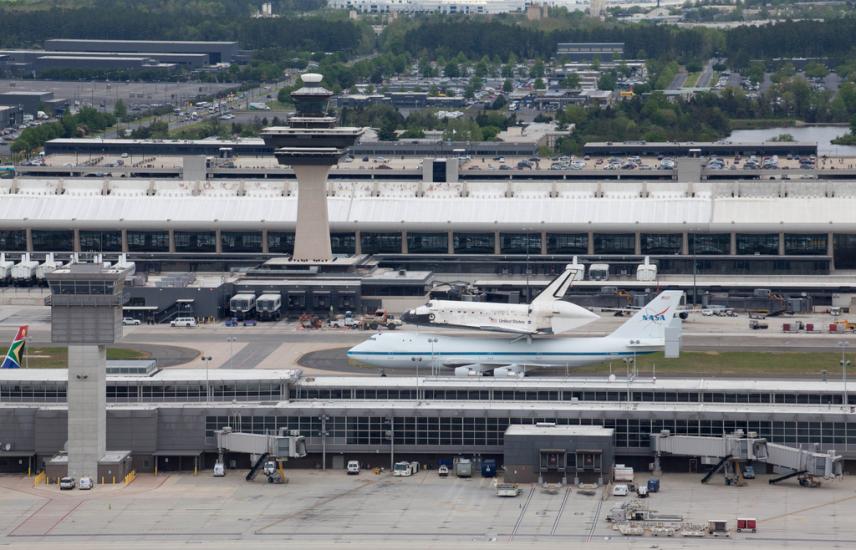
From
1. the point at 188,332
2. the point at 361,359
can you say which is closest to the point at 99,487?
the point at 361,359

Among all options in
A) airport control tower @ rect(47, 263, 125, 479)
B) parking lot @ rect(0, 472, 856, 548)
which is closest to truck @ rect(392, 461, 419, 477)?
parking lot @ rect(0, 472, 856, 548)

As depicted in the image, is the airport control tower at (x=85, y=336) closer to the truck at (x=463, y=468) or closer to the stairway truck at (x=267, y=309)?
the truck at (x=463, y=468)

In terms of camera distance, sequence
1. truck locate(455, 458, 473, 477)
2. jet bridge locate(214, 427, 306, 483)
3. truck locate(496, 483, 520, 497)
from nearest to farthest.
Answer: truck locate(496, 483, 520, 497)
jet bridge locate(214, 427, 306, 483)
truck locate(455, 458, 473, 477)

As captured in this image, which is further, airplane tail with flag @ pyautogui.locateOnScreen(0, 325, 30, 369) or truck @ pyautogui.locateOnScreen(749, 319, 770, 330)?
truck @ pyautogui.locateOnScreen(749, 319, 770, 330)

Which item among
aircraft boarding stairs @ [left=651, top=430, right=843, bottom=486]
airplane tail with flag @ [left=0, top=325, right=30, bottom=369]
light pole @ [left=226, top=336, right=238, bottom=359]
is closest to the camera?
aircraft boarding stairs @ [left=651, top=430, right=843, bottom=486]

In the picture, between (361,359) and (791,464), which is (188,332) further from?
(791,464)

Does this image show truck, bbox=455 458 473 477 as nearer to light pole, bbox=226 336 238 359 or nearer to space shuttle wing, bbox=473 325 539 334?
space shuttle wing, bbox=473 325 539 334

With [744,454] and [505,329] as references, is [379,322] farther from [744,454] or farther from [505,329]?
[744,454]
